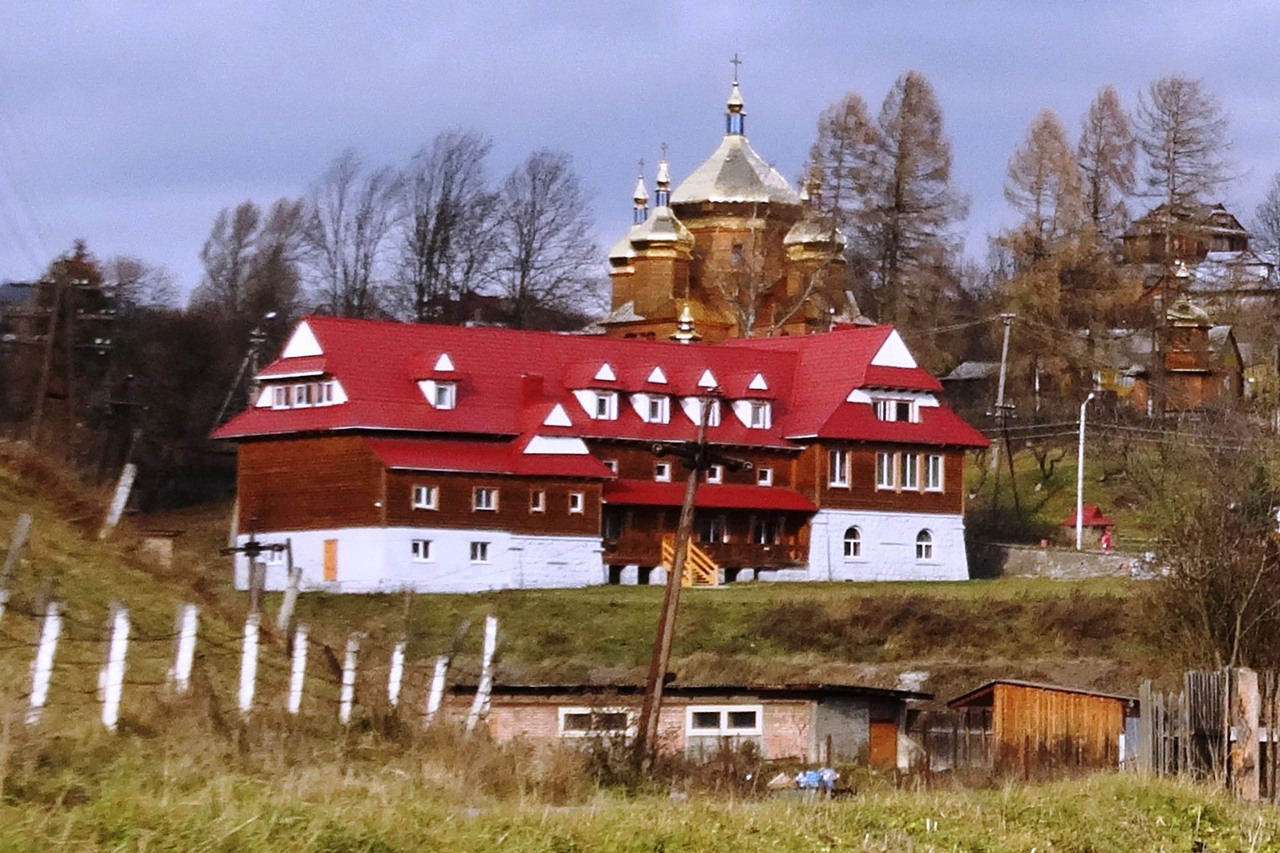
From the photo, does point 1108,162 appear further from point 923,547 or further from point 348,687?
point 348,687

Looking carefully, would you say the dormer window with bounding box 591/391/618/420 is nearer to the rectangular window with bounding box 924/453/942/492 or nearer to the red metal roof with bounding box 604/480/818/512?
the red metal roof with bounding box 604/480/818/512

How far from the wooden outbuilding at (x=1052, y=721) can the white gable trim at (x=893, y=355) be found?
103 feet

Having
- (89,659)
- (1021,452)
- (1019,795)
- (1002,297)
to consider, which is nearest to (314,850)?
(1019,795)

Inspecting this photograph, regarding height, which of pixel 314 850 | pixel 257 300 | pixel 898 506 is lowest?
pixel 314 850

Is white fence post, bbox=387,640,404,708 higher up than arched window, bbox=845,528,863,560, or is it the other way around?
arched window, bbox=845,528,863,560

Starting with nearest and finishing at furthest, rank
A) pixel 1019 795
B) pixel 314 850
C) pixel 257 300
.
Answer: pixel 314 850 → pixel 1019 795 → pixel 257 300

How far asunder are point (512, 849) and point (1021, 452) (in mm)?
74594

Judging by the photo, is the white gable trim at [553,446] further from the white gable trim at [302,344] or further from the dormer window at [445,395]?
the white gable trim at [302,344]

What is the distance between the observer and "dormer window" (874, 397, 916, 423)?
70.8 meters

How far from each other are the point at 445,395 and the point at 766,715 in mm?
26748

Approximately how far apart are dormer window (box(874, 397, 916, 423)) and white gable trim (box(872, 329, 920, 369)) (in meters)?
1.05

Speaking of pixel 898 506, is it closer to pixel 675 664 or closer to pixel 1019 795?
pixel 675 664

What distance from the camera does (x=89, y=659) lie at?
22.4 metres

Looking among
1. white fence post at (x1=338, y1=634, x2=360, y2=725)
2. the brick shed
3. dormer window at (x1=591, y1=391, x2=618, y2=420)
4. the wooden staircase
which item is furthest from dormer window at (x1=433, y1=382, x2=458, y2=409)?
white fence post at (x1=338, y1=634, x2=360, y2=725)
